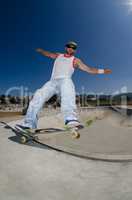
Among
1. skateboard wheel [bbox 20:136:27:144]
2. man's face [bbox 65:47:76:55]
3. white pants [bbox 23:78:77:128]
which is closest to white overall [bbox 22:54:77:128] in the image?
white pants [bbox 23:78:77:128]

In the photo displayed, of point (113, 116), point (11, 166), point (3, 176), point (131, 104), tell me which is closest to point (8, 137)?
point (11, 166)

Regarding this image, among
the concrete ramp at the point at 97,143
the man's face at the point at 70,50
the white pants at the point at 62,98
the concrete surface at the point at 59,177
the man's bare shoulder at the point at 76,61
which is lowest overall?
the concrete surface at the point at 59,177

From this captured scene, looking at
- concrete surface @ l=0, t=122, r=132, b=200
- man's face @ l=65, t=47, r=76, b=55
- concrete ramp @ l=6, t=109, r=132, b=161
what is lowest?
concrete surface @ l=0, t=122, r=132, b=200

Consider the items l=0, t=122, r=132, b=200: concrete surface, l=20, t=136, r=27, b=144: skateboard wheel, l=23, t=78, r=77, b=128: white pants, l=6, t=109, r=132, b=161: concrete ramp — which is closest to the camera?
l=0, t=122, r=132, b=200: concrete surface

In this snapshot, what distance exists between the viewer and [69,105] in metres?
6.04

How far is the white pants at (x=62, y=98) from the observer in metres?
6.03

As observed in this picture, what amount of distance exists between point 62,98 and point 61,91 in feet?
0.69

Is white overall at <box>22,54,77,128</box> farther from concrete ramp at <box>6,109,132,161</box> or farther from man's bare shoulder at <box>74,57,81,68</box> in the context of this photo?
concrete ramp at <box>6,109,132,161</box>

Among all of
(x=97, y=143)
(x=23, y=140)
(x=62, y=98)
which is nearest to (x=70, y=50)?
(x=62, y=98)

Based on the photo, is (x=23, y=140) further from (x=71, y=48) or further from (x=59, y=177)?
(x=71, y=48)

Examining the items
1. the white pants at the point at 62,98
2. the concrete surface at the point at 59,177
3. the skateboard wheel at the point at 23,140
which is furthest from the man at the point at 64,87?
the concrete surface at the point at 59,177

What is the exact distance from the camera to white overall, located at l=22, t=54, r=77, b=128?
6039 mm

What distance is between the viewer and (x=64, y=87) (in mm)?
6023

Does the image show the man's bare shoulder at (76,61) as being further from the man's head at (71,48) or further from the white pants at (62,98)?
the white pants at (62,98)
